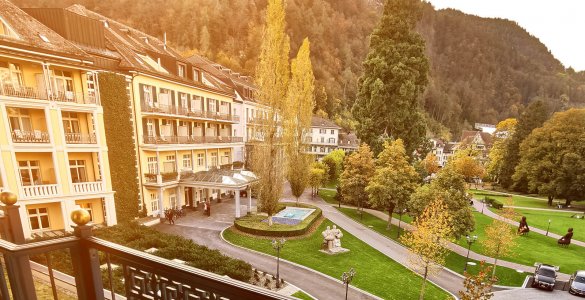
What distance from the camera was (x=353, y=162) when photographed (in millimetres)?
31656

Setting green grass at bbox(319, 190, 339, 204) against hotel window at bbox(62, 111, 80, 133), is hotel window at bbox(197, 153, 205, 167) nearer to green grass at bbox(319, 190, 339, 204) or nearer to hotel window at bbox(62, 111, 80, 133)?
hotel window at bbox(62, 111, 80, 133)

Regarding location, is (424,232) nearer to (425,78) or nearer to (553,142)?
(425,78)

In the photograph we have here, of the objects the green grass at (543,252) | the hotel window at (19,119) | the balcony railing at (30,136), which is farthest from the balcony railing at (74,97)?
the green grass at (543,252)

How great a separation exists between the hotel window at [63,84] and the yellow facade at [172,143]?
4679 millimetres

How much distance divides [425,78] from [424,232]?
25297mm

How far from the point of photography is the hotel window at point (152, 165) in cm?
2689

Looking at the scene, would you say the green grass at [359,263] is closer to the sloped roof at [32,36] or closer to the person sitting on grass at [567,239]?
the sloped roof at [32,36]

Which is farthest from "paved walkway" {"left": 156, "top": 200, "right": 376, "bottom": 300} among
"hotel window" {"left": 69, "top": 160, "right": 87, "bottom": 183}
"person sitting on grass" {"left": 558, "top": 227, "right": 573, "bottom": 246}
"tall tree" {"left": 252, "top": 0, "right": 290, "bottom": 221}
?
"person sitting on grass" {"left": 558, "top": 227, "right": 573, "bottom": 246}

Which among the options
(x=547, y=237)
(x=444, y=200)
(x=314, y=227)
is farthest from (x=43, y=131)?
(x=547, y=237)

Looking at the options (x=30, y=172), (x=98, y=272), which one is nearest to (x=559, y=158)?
(x=98, y=272)

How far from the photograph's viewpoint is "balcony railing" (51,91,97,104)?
19203mm

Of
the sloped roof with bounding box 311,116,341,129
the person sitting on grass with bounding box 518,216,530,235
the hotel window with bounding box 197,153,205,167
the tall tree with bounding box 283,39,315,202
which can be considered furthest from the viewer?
the sloped roof with bounding box 311,116,341,129

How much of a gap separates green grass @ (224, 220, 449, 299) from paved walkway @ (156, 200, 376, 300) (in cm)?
79

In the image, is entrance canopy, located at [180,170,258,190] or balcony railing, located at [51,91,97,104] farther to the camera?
entrance canopy, located at [180,170,258,190]
